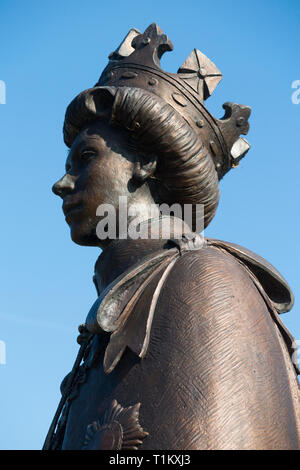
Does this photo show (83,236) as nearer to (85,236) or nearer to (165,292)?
(85,236)

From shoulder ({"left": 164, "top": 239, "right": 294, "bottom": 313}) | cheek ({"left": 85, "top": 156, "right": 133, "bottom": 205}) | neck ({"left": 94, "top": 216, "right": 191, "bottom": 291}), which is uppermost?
cheek ({"left": 85, "top": 156, "right": 133, "bottom": 205})

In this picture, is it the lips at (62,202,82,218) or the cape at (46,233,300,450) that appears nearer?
Result: the cape at (46,233,300,450)

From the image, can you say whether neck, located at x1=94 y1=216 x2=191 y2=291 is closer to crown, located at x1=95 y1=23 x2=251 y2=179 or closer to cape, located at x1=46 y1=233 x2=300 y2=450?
cape, located at x1=46 y1=233 x2=300 y2=450

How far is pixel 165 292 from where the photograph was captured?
180 inches

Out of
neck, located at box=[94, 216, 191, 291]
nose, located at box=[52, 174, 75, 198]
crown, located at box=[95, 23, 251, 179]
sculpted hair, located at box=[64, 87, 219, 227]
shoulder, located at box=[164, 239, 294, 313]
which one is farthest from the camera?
crown, located at box=[95, 23, 251, 179]

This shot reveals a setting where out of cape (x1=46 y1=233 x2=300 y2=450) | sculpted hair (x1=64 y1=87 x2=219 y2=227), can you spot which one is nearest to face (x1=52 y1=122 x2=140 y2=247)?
sculpted hair (x1=64 y1=87 x2=219 y2=227)

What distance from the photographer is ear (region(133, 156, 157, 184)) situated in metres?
5.36

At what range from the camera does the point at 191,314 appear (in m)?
4.37

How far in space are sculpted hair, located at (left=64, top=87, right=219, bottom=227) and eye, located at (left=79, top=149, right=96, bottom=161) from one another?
0.25 meters

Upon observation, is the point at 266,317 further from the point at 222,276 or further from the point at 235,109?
the point at 235,109

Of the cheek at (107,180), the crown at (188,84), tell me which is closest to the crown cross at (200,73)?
the crown at (188,84)

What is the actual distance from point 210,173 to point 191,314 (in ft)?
4.84

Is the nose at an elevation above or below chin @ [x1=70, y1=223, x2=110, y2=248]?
above

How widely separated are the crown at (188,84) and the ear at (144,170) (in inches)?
17.2
